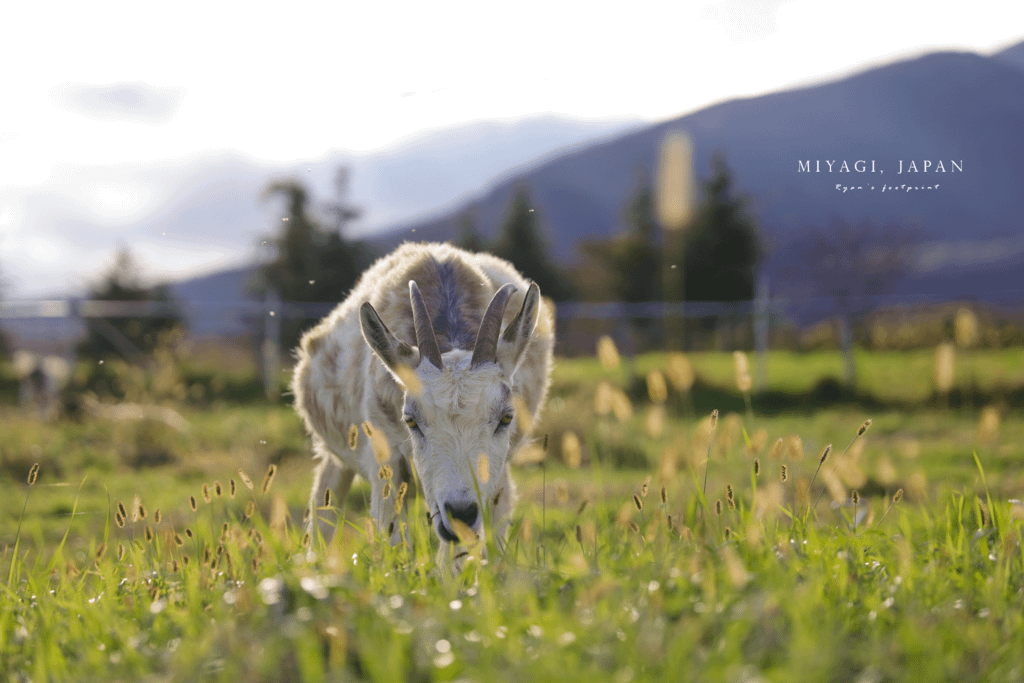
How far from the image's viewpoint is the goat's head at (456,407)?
3611 mm

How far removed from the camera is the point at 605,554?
313cm

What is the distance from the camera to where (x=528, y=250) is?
116ft

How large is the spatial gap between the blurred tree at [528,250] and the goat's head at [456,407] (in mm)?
28075

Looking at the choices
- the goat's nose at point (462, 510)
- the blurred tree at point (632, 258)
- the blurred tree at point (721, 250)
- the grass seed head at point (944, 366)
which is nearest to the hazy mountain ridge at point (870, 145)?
the blurred tree at point (632, 258)

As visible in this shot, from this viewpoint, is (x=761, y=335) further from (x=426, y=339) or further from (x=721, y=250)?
(x=721, y=250)

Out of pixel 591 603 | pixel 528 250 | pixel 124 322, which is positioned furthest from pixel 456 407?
pixel 528 250

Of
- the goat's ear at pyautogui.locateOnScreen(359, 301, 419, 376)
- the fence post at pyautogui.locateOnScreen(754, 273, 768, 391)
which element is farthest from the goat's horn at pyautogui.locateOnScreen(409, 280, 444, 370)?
the fence post at pyautogui.locateOnScreen(754, 273, 768, 391)

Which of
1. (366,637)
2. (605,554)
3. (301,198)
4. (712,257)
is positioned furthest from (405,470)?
(712,257)

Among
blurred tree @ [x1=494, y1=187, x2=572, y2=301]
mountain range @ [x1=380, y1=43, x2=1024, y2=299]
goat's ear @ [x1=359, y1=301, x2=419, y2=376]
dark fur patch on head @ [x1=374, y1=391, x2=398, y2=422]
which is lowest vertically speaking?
dark fur patch on head @ [x1=374, y1=391, x2=398, y2=422]

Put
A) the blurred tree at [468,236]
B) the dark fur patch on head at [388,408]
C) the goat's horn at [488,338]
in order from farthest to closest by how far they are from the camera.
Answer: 1. the blurred tree at [468,236]
2. the dark fur patch on head at [388,408]
3. the goat's horn at [488,338]

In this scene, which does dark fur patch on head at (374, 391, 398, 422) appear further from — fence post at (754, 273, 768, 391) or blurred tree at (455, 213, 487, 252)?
blurred tree at (455, 213, 487, 252)

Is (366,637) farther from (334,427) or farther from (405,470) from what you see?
(334,427)

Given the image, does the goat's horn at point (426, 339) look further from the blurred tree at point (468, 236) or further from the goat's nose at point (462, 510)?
the blurred tree at point (468, 236)

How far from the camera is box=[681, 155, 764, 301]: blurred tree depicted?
3334 cm
